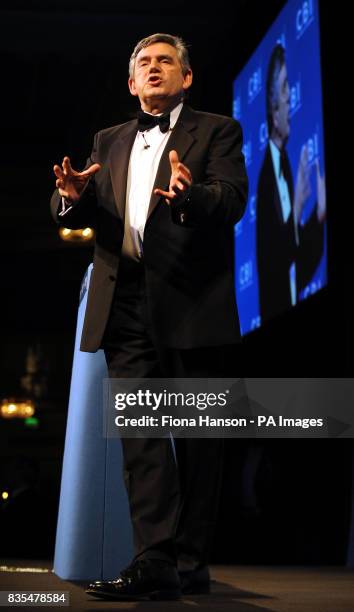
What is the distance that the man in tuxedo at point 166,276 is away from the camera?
1.97 meters

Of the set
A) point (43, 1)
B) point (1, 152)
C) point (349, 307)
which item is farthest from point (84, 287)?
point (1, 152)

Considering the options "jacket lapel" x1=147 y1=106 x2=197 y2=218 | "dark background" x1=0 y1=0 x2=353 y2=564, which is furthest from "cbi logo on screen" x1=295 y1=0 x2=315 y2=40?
"jacket lapel" x1=147 y1=106 x2=197 y2=218

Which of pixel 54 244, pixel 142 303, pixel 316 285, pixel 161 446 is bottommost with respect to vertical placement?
pixel 161 446

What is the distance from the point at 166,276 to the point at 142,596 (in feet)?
2.43

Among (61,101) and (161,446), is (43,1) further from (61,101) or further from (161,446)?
(161,446)

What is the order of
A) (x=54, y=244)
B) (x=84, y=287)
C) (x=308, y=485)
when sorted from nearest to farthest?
(x=84, y=287), (x=308, y=485), (x=54, y=244)

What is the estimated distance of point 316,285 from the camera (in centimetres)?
416

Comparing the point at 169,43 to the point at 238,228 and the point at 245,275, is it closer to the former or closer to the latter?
the point at 245,275

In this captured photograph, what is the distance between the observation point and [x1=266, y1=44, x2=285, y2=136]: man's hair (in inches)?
196

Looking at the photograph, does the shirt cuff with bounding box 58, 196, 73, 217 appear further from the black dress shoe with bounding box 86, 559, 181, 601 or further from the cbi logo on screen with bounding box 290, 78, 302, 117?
the cbi logo on screen with bounding box 290, 78, 302, 117

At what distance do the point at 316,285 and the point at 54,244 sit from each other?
7260mm

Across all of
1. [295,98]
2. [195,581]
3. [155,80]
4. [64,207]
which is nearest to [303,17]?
[295,98]

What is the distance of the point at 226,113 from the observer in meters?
6.74

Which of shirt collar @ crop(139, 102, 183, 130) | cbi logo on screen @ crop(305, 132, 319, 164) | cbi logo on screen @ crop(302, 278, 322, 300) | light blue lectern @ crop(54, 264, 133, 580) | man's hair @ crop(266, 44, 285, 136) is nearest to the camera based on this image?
shirt collar @ crop(139, 102, 183, 130)
